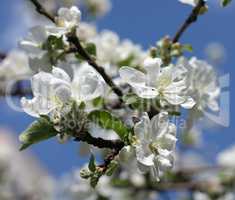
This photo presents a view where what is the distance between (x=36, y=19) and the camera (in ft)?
10.3

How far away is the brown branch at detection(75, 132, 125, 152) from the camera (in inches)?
48.1

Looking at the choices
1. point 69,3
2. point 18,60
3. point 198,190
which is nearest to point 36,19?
point 69,3

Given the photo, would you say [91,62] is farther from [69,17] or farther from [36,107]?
[36,107]

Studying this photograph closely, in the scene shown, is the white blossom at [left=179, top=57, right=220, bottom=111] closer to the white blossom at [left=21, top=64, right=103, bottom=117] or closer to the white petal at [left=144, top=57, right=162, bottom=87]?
the white petal at [left=144, top=57, right=162, bottom=87]

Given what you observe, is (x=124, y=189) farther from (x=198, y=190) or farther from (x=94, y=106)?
(x=94, y=106)

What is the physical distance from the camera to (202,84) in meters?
1.62

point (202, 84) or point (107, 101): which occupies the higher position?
point (202, 84)

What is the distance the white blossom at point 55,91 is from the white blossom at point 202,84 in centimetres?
37

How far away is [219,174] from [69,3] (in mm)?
1115

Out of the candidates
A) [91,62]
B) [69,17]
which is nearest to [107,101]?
[91,62]

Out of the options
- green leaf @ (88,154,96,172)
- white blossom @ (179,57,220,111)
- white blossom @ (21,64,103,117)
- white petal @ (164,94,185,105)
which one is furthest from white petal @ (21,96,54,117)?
white blossom @ (179,57,220,111)

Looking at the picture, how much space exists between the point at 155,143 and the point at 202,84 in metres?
0.43

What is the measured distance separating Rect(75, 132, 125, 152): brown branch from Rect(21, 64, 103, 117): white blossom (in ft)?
0.24

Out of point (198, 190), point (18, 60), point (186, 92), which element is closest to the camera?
point (186, 92)
